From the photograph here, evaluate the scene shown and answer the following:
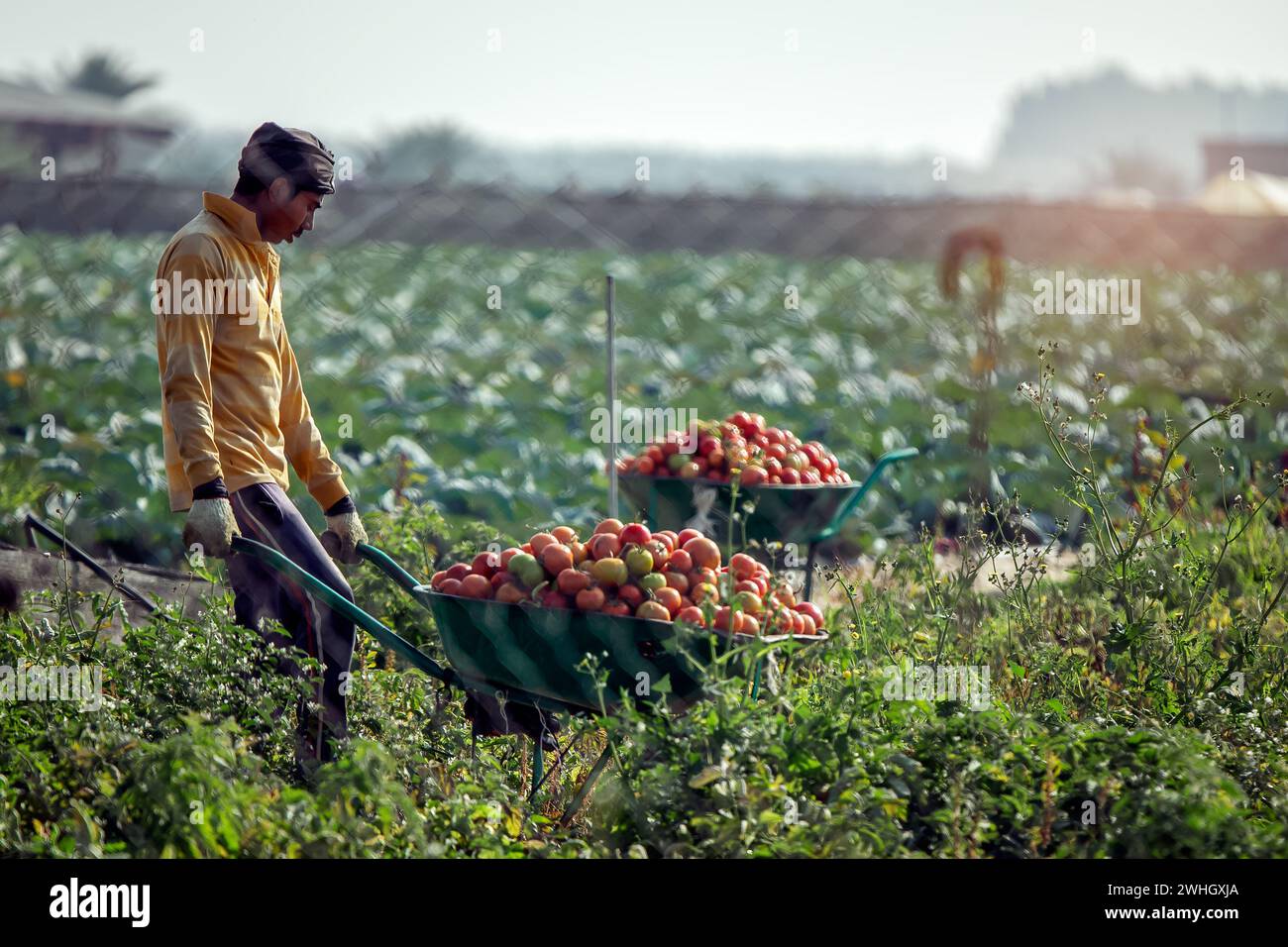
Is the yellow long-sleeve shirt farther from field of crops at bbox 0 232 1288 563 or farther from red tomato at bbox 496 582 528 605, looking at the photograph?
field of crops at bbox 0 232 1288 563

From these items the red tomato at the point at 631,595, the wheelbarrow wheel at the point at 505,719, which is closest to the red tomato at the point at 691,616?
the red tomato at the point at 631,595

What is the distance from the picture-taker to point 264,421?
4273 millimetres

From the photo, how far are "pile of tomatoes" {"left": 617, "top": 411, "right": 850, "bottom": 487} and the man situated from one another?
1.81 m

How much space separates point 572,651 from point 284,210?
5.14 feet

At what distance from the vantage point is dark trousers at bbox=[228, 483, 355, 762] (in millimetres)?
4141

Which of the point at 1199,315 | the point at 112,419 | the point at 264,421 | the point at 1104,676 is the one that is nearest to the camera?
the point at 264,421

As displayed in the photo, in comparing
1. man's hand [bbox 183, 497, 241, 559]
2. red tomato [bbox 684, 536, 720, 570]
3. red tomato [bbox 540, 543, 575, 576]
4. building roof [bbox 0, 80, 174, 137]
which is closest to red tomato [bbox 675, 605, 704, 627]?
red tomato [bbox 684, 536, 720, 570]

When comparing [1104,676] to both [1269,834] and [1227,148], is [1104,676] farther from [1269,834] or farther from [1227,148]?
[1227,148]

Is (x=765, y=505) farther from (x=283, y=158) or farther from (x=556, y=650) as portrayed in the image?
(x=283, y=158)

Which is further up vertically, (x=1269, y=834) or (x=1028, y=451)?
(x=1028, y=451)

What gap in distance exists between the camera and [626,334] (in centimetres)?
1446

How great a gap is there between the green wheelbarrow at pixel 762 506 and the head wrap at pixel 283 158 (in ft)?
6.76
